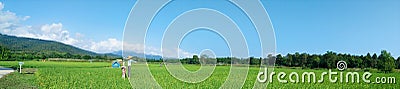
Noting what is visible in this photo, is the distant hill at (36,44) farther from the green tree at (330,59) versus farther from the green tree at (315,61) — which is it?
the green tree at (330,59)

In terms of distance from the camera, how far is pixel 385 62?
43219mm

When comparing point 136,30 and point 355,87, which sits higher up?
point 136,30

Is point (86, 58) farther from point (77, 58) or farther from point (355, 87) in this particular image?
point (355, 87)

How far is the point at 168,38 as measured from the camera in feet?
28.3

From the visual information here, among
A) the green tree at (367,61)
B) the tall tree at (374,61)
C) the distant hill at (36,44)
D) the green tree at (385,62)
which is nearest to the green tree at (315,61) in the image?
the green tree at (367,61)

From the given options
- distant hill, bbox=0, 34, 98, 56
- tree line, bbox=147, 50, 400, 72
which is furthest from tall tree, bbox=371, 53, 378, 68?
distant hill, bbox=0, 34, 98, 56

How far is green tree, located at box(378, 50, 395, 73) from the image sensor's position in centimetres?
4181

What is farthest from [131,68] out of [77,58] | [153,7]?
[77,58]

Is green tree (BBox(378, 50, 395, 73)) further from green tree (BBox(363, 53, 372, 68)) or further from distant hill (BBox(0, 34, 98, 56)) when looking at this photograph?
distant hill (BBox(0, 34, 98, 56))

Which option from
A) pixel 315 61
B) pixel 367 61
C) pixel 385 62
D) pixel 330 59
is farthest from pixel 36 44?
pixel 385 62

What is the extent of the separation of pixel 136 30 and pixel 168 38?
138cm

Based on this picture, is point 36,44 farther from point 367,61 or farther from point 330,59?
point 367,61

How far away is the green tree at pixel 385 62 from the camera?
137ft

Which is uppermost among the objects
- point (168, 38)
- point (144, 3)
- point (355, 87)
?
point (144, 3)
